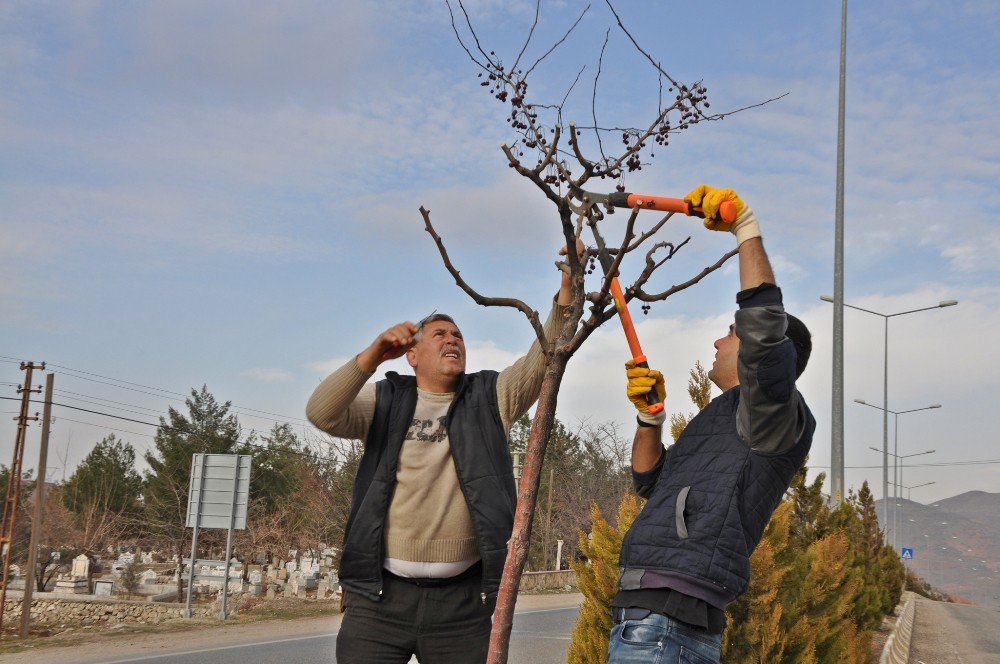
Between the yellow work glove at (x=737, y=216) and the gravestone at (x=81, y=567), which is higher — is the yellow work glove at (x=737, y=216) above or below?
A: above

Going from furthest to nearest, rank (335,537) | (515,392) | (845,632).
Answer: (335,537)
(845,632)
(515,392)

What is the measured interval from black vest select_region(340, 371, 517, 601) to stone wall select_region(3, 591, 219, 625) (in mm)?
17941

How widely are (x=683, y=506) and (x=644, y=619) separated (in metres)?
0.32

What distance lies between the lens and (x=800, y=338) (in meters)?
3.04

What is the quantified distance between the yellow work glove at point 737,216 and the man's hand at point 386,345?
45.7 inches

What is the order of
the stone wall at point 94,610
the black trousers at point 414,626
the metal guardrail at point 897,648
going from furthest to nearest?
the stone wall at point 94,610 < the metal guardrail at point 897,648 < the black trousers at point 414,626

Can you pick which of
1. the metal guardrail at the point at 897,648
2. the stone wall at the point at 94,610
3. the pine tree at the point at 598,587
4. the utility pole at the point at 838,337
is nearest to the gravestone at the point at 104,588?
the stone wall at the point at 94,610

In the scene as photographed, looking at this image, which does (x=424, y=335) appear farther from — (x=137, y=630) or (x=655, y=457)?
(x=137, y=630)

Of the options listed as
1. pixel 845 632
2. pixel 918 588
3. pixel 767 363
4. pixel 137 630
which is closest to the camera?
pixel 767 363

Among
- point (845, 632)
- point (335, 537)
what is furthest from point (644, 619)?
point (335, 537)

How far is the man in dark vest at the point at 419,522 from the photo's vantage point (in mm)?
3354

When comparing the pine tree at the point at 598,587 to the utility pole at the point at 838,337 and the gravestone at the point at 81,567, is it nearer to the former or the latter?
the utility pole at the point at 838,337

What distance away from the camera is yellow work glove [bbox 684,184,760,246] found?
2746 mm

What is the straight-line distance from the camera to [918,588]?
38.4 m
